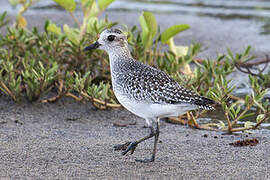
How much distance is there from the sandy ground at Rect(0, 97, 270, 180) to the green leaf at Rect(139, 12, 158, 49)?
3.08ft

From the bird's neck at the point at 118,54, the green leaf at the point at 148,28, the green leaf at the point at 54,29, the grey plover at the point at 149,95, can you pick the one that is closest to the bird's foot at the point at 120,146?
the grey plover at the point at 149,95

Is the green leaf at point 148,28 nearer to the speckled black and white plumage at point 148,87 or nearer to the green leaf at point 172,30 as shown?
the green leaf at point 172,30

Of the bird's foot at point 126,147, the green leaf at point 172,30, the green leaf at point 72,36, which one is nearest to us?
the bird's foot at point 126,147

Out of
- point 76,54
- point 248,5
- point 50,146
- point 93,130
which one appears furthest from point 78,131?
point 248,5

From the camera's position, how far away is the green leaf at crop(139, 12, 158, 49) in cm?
646

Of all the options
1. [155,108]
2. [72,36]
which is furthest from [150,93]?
[72,36]

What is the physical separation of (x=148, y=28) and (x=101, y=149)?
6.70 feet

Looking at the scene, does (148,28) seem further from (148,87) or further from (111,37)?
(148,87)

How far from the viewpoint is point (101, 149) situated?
5.13 metres

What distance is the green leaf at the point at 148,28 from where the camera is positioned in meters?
6.46

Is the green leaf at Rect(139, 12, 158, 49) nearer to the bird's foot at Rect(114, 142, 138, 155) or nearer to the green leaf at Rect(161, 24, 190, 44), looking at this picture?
the green leaf at Rect(161, 24, 190, 44)

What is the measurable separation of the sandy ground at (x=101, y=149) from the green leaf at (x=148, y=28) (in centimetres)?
94

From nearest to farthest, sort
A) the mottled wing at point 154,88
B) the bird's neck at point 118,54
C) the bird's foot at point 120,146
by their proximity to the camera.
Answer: the mottled wing at point 154,88, the bird's foot at point 120,146, the bird's neck at point 118,54

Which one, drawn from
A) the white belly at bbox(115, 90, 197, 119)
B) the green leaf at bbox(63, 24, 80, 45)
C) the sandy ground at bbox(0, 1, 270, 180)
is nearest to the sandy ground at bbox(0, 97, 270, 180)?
the sandy ground at bbox(0, 1, 270, 180)
